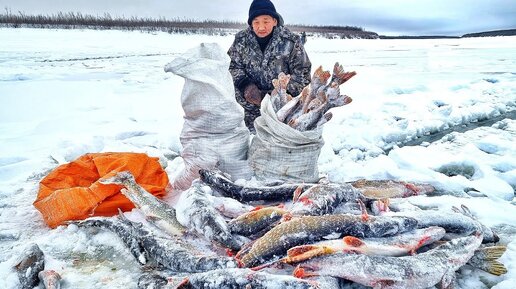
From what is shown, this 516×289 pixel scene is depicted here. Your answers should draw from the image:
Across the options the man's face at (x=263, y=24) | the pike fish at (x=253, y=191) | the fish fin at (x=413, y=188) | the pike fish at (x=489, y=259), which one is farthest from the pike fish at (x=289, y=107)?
the pike fish at (x=489, y=259)

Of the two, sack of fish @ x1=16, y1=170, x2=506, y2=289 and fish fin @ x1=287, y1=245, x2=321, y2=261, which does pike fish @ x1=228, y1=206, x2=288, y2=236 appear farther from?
fish fin @ x1=287, y1=245, x2=321, y2=261

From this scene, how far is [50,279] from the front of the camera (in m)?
2.55

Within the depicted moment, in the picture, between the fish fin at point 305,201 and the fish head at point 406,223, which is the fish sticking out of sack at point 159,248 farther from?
the fish head at point 406,223

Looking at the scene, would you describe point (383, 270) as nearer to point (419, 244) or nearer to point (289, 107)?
point (419, 244)

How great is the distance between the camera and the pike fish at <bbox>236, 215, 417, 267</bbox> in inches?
98.3

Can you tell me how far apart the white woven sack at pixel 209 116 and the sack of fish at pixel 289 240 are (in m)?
0.63

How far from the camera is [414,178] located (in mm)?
4461

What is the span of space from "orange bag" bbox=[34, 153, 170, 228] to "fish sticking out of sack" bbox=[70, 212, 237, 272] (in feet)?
0.73

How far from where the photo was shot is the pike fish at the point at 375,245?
93.8 inches

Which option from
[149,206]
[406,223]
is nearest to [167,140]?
[149,206]

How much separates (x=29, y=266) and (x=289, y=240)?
1.66m

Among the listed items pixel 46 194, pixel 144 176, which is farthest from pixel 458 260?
pixel 46 194

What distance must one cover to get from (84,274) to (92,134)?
3284 mm

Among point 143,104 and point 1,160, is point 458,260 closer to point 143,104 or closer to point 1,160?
point 1,160
